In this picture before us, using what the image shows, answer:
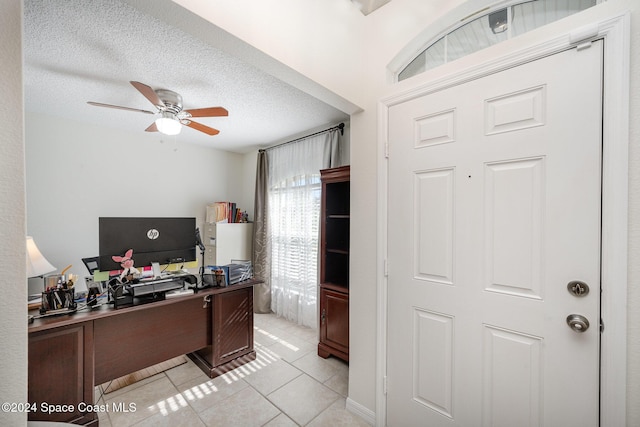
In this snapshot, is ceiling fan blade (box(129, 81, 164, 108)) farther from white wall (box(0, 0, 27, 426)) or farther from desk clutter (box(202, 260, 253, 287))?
desk clutter (box(202, 260, 253, 287))

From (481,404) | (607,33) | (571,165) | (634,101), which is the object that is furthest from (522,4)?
(481,404)

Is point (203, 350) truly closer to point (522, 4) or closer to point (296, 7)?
point (296, 7)

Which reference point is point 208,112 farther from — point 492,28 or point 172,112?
point 492,28

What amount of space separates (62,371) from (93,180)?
8.09 ft

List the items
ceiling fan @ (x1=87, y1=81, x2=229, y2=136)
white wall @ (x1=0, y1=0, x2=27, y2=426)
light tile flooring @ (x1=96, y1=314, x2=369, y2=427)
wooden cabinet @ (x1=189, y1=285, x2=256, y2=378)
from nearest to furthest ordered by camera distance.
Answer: white wall @ (x1=0, y1=0, x2=27, y2=426), light tile flooring @ (x1=96, y1=314, x2=369, y2=427), ceiling fan @ (x1=87, y1=81, x2=229, y2=136), wooden cabinet @ (x1=189, y1=285, x2=256, y2=378)

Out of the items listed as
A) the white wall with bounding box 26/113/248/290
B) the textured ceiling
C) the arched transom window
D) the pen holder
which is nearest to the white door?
the arched transom window

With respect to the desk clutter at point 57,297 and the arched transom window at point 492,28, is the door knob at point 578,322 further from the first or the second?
the desk clutter at point 57,297

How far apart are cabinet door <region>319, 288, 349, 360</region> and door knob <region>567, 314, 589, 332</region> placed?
1563mm

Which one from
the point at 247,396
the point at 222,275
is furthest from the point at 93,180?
the point at 247,396

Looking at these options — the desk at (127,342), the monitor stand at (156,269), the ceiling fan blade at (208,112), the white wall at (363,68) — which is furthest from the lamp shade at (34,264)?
the white wall at (363,68)

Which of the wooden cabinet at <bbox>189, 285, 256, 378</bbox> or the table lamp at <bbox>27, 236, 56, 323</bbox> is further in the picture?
the wooden cabinet at <bbox>189, 285, 256, 378</bbox>

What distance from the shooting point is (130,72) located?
203 centimetres

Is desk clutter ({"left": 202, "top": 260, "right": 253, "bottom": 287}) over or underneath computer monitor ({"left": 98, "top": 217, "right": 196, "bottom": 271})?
underneath

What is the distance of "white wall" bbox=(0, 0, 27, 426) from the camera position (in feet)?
2.26
